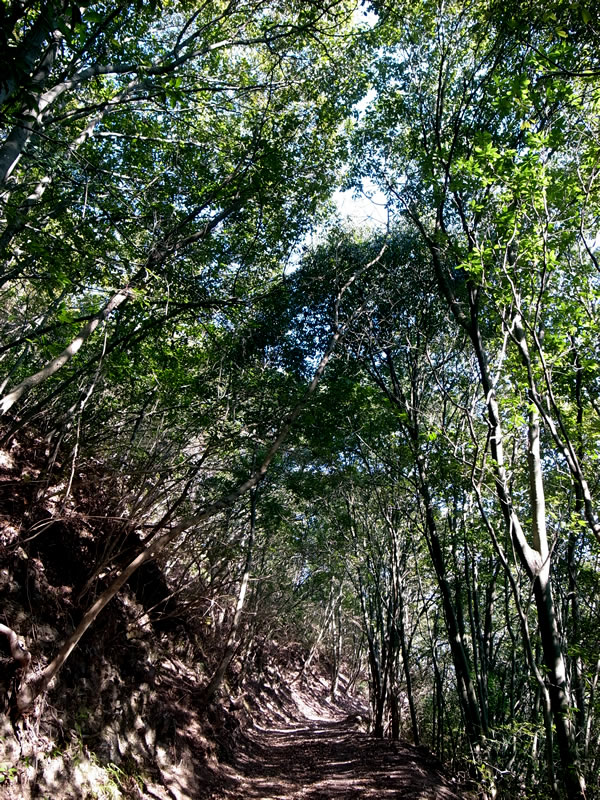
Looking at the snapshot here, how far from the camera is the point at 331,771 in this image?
900cm

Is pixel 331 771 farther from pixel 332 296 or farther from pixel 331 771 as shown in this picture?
pixel 332 296

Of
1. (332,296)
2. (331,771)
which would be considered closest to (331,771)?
(331,771)

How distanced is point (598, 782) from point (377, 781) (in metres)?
3.40

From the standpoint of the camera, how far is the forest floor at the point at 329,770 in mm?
7363

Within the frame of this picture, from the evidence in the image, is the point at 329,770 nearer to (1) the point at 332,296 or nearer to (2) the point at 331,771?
(2) the point at 331,771

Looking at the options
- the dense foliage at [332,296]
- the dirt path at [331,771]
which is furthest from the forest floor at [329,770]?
the dense foliage at [332,296]

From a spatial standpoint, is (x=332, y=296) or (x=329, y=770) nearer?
(x=329, y=770)

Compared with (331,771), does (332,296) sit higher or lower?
higher

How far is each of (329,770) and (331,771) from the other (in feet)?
0.20

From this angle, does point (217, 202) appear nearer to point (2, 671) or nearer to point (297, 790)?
point (2, 671)

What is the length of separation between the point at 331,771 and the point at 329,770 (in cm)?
6

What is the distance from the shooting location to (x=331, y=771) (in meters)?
9.00

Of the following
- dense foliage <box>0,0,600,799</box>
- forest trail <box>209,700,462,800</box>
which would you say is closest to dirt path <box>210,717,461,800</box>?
forest trail <box>209,700,462,800</box>

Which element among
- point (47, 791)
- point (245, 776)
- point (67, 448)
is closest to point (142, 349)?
point (67, 448)
